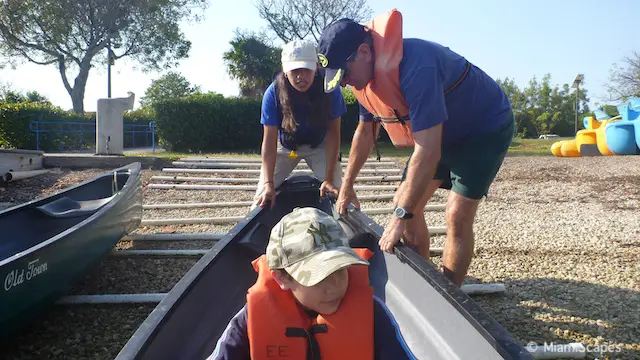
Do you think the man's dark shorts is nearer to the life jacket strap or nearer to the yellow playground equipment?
the life jacket strap

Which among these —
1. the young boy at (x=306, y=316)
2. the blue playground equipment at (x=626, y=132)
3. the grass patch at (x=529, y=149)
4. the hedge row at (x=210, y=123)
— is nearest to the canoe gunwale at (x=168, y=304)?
the young boy at (x=306, y=316)

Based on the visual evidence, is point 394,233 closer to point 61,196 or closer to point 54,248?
point 54,248

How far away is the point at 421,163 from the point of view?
2.30m

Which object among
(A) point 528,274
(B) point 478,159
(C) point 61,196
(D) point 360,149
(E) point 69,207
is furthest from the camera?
(C) point 61,196

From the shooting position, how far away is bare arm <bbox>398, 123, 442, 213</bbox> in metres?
2.28

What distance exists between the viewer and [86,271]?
3.69 meters

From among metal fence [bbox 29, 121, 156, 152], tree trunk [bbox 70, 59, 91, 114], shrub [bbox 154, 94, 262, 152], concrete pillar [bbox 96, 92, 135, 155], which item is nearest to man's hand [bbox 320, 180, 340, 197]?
concrete pillar [bbox 96, 92, 135, 155]

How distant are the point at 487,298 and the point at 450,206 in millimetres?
1103

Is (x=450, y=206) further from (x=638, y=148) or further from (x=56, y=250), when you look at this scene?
(x=638, y=148)

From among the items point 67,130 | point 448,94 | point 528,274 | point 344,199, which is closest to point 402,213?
point 448,94

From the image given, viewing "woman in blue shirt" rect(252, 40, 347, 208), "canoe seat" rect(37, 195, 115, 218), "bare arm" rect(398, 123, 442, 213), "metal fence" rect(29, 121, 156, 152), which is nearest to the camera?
"bare arm" rect(398, 123, 442, 213)

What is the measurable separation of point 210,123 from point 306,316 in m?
16.2

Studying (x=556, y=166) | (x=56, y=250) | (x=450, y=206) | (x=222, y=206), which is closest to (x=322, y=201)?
(x=450, y=206)

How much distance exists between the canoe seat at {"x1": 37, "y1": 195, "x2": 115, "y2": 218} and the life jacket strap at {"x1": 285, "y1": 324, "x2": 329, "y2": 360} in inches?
134
